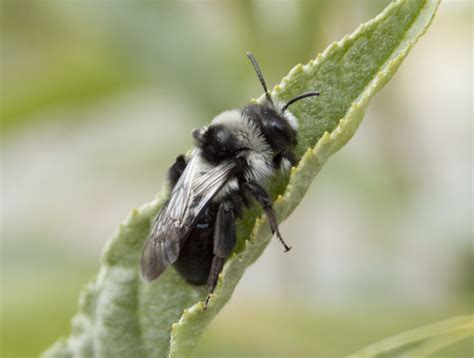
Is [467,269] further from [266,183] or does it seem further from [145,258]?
[145,258]

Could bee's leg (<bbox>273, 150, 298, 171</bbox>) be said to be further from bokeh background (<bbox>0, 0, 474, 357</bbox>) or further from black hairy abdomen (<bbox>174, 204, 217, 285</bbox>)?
bokeh background (<bbox>0, 0, 474, 357</bbox>)

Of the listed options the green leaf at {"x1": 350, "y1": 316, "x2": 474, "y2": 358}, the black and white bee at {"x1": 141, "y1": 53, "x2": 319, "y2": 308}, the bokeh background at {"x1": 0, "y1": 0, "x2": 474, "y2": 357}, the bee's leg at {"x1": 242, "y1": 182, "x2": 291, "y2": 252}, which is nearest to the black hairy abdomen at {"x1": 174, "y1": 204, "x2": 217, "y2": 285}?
the black and white bee at {"x1": 141, "y1": 53, "x2": 319, "y2": 308}

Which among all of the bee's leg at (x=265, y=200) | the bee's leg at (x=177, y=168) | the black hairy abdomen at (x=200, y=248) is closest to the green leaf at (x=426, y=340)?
the bee's leg at (x=265, y=200)

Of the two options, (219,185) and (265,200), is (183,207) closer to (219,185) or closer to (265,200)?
(219,185)

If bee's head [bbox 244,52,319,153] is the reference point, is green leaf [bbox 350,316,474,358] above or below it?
below

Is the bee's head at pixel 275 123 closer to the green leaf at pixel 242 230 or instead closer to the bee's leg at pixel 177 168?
the green leaf at pixel 242 230

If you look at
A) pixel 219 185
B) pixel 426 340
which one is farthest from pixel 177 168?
pixel 426 340

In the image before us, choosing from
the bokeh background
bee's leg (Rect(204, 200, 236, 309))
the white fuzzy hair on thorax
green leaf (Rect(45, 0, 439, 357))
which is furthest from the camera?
the bokeh background
